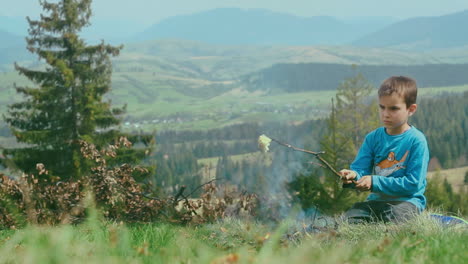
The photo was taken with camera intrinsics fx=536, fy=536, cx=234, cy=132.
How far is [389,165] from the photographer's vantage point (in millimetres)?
5949

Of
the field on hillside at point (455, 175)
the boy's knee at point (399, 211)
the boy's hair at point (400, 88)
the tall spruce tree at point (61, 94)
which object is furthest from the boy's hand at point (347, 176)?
the field on hillside at point (455, 175)

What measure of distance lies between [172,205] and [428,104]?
18039 centimetres

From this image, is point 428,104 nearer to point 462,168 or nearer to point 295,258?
point 462,168

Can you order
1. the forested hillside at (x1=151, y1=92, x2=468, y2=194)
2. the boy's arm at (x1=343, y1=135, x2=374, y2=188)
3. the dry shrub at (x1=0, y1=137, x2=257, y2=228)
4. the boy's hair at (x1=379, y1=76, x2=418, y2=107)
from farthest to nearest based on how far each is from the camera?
the forested hillside at (x1=151, y1=92, x2=468, y2=194)
the dry shrub at (x1=0, y1=137, x2=257, y2=228)
the boy's arm at (x1=343, y1=135, x2=374, y2=188)
the boy's hair at (x1=379, y1=76, x2=418, y2=107)

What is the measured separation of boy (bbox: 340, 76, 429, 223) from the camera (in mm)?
5668

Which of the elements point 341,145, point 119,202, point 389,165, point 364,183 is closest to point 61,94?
point 341,145

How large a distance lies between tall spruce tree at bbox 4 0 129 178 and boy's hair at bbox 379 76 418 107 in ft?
113

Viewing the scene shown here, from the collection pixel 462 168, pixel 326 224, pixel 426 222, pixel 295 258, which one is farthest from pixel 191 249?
pixel 462 168

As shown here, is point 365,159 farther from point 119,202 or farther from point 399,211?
point 119,202

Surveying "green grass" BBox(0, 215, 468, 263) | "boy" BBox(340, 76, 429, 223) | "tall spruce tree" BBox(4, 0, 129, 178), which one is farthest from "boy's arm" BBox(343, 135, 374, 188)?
"tall spruce tree" BBox(4, 0, 129, 178)

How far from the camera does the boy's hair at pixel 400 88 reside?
19.1 ft

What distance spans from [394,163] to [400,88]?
824 millimetres

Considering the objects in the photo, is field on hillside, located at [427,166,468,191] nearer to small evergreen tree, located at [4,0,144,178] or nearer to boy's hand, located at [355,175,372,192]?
small evergreen tree, located at [4,0,144,178]

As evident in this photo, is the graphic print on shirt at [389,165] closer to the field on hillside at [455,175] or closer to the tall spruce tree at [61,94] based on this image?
the tall spruce tree at [61,94]
